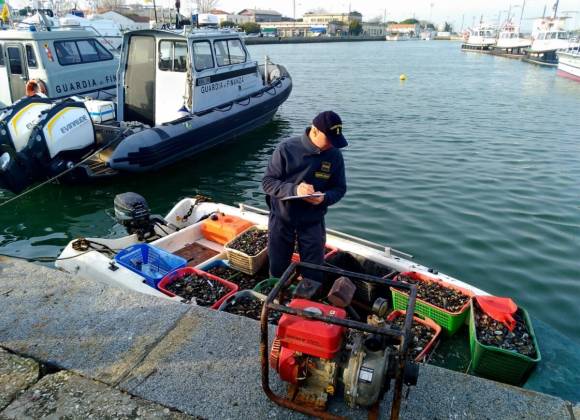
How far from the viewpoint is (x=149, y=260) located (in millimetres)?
4730

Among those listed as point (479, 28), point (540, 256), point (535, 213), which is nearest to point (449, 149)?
point (535, 213)

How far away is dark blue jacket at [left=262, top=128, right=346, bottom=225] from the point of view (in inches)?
137

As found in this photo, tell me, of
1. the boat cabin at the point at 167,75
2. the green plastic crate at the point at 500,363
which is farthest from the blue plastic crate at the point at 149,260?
the boat cabin at the point at 167,75

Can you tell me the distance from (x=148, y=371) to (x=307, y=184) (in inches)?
66.9

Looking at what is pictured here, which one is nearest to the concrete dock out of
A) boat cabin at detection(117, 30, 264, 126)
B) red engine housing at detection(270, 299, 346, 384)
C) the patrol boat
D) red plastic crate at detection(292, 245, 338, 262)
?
red engine housing at detection(270, 299, 346, 384)

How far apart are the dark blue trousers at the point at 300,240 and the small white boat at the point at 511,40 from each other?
56993 mm

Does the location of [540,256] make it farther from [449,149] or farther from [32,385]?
[32,385]

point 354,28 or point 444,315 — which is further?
point 354,28

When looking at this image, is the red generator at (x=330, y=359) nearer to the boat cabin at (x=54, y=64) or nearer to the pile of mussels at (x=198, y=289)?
the pile of mussels at (x=198, y=289)

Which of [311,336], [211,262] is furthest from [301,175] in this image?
[211,262]

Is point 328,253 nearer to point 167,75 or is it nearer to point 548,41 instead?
point 167,75

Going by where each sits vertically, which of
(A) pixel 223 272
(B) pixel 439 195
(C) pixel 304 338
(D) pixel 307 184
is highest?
(D) pixel 307 184

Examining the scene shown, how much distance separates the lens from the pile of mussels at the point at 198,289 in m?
3.96

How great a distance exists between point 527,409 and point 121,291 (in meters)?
2.77
